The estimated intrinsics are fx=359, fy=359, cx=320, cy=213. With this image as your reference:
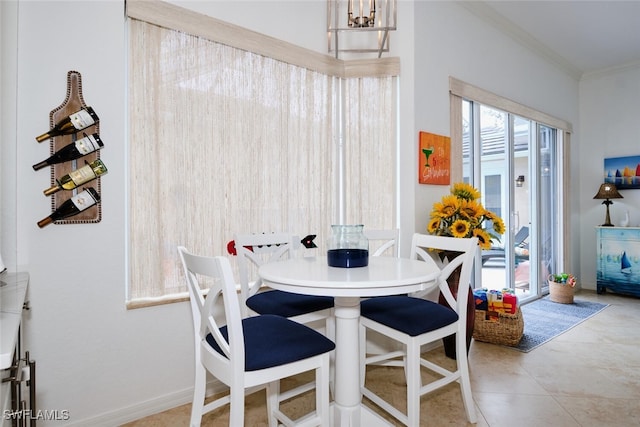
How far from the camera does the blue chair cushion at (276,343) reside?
1.29 m

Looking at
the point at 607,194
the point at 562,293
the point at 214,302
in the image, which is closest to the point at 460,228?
the point at 214,302

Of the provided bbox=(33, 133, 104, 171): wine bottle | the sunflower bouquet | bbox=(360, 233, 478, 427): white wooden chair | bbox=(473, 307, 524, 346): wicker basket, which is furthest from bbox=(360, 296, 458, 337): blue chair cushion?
bbox=(33, 133, 104, 171): wine bottle

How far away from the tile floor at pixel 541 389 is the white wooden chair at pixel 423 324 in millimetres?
231

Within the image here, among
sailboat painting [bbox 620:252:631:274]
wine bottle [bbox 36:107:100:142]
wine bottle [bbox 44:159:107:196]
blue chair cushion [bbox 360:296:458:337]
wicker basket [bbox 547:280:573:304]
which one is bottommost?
wicker basket [bbox 547:280:573:304]

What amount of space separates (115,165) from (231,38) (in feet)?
3.42

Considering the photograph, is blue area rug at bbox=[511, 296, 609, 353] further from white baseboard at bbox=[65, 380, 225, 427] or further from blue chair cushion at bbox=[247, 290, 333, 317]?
white baseboard at bbox=[65, 380, 225, 427]

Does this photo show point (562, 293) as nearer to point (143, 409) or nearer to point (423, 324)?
point (423, 324)

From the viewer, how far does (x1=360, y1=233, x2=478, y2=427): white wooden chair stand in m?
1.63

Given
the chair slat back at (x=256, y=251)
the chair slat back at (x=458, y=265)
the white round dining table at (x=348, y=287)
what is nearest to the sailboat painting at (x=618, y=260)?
the chair slat back at (x=458, y=265)

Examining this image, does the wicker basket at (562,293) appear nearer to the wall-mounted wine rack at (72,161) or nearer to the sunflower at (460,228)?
the sunflower at (460,228)

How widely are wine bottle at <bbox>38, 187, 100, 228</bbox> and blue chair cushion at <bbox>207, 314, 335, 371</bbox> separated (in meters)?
0.90

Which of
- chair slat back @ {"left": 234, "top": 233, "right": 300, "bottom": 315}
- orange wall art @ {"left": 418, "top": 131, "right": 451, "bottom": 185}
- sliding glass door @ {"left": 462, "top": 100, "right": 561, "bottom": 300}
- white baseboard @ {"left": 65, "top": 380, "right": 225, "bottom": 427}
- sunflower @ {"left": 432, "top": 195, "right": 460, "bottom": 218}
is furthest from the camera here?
sliding glass door @ {"left": 462, "top": 100, "right": 561, "bottom": 300}

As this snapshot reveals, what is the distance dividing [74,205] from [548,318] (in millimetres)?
4092

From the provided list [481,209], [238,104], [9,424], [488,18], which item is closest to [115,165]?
[238,104]
